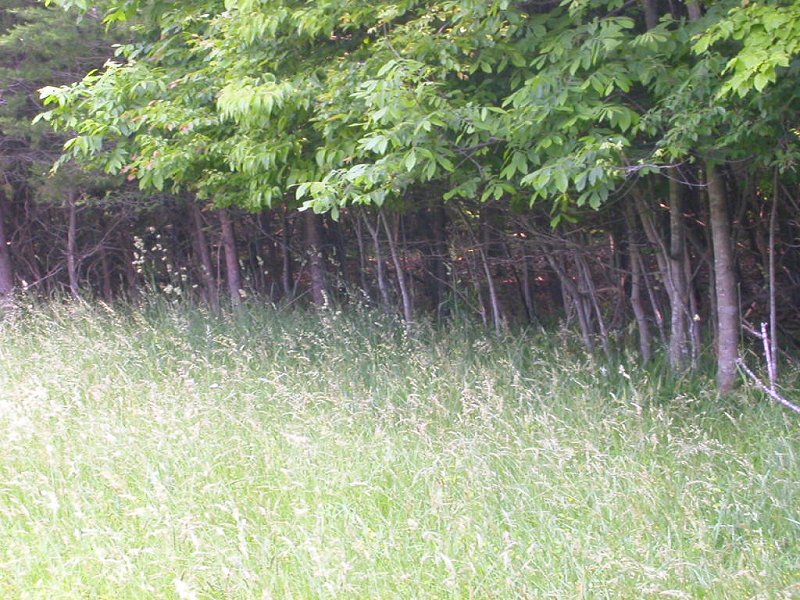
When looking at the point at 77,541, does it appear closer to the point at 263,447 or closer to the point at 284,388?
the point at 263,447

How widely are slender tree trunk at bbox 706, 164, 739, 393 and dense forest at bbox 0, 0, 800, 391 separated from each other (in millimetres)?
16

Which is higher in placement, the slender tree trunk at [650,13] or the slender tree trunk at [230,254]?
the slender tree trunk at [650,13]

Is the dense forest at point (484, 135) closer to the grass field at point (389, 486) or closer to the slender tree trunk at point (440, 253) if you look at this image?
the slender tree trunk at point (440, 253)

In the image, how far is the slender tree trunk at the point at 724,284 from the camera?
19.7 feet

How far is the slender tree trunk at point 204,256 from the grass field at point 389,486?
4.71 metres

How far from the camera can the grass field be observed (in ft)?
11.7

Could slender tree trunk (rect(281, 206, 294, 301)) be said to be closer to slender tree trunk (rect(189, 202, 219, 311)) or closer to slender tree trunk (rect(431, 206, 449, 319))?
slender tree trunk (rect(189, 202, 219, 311))

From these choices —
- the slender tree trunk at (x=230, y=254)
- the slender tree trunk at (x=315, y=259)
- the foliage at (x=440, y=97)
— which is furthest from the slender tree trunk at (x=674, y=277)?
the slender tree trunk at (x=230, y=254)

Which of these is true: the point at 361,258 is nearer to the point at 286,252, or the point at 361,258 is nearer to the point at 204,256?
the point at 286,252

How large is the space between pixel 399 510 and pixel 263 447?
110 cm

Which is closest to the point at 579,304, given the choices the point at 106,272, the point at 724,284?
the point at 724,284

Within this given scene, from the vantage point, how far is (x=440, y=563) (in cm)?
365

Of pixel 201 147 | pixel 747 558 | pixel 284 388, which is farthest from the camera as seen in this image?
pixel 201 147

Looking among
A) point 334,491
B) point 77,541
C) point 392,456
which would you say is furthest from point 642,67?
point 77,541
